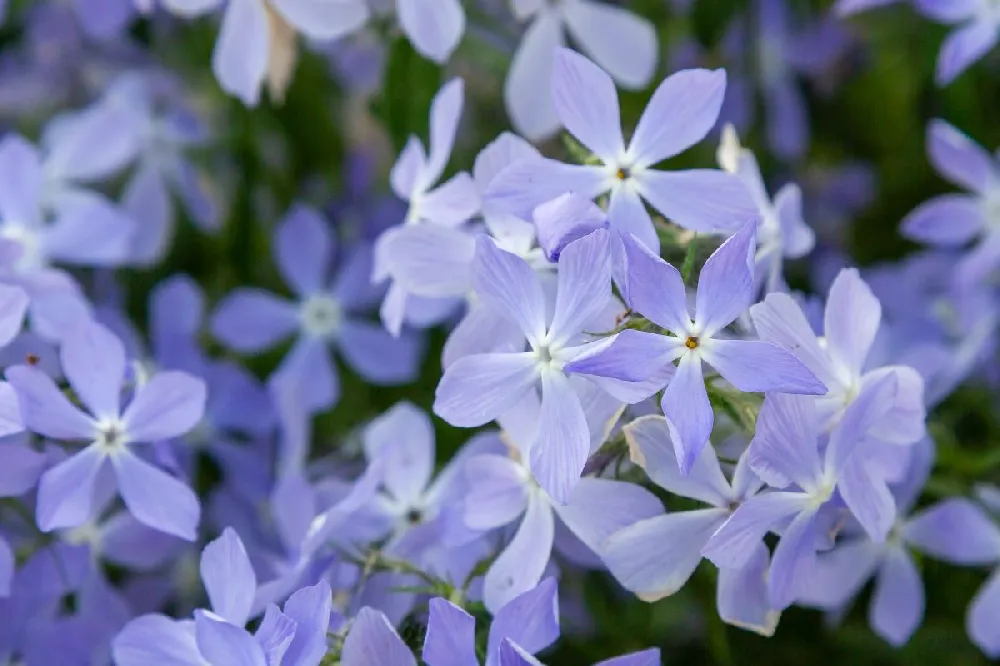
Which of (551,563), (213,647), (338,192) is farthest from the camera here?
(338,192)

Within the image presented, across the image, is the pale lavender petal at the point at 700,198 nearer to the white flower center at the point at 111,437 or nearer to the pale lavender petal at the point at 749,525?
the pale lavender petal at the point at 749,525

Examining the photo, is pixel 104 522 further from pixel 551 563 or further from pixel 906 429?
pixel 906 429

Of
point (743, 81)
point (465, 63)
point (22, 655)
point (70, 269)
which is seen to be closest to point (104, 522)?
point (22, 655)

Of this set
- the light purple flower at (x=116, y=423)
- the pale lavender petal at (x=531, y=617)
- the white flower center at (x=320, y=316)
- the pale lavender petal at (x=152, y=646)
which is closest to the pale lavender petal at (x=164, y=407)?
the light purple flower at (x=116, y=423)

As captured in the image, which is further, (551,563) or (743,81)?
(743,81)

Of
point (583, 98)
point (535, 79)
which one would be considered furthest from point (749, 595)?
point (535, 79)

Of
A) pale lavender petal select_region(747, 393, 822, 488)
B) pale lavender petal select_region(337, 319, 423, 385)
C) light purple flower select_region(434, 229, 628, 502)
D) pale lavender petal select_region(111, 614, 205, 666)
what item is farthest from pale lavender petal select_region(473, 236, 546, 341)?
pale lavender petal select_region(337, 319, 423, 385)
